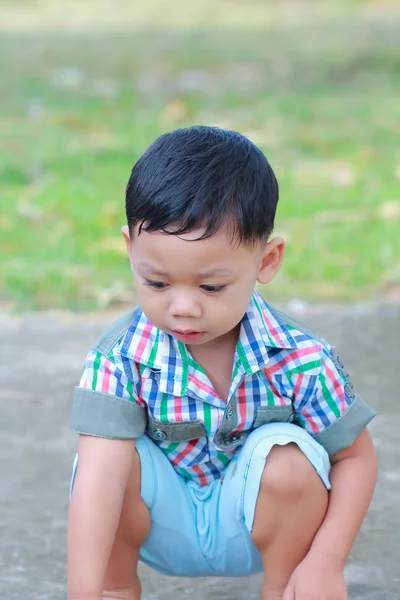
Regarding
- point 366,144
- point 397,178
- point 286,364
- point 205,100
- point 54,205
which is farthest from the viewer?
point 205,100

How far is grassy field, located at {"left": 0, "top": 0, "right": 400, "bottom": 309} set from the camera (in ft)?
12.4

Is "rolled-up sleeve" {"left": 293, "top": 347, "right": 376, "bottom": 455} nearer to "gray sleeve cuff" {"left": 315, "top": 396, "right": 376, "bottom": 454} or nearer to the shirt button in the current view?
"gray sleeve cuff" {"left": 315, "top": 396, "right": 376, "bottom": 454}

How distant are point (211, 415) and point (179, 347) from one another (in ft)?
0.38

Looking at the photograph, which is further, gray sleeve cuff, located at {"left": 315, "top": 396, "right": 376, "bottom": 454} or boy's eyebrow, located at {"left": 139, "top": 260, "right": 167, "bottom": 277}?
gray sleeve cuff, located at {"left": 315, "top": 396, "right": 376, "bottom": 454}

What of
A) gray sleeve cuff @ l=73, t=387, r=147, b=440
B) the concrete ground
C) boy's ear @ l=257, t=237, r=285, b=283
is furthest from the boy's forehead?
Answer: the concrete ground

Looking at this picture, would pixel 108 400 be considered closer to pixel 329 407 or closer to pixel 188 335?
pixel 188 335

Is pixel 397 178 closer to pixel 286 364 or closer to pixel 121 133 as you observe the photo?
pixel 121 133

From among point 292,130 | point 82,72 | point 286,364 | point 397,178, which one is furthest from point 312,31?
point 286,364

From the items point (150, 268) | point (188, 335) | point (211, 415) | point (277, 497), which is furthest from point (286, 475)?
point (150, 268)

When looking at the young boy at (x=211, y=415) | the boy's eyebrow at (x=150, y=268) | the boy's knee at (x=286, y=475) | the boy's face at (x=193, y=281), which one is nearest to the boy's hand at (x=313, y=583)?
the young boy at (x=211, y=415)

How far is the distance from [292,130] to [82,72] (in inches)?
96.7

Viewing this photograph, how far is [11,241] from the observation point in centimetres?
416

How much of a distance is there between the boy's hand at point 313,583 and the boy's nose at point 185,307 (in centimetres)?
42

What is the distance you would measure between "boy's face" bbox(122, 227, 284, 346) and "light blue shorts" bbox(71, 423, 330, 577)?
191 millimetres
